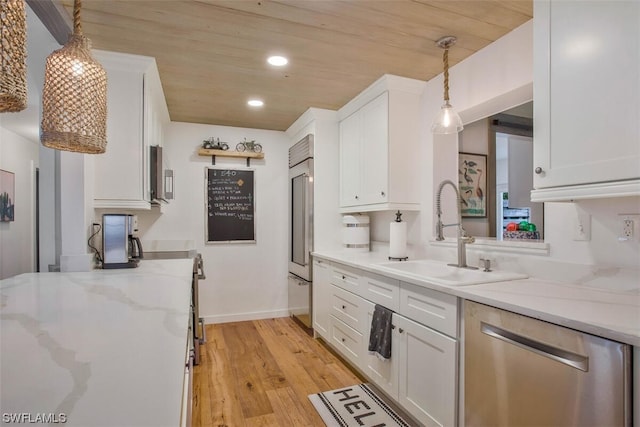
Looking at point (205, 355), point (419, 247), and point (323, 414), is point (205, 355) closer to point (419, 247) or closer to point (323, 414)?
point (323, 414)

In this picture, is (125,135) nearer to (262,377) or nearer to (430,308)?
(262,377)

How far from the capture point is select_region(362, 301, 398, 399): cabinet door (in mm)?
2037

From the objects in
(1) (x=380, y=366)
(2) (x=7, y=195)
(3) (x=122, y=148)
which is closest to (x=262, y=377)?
(1) (x=380, y=366)

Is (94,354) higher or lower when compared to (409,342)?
higher

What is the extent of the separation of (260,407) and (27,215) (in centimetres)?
322

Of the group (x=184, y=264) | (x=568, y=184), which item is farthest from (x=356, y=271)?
(x=568, y=184)

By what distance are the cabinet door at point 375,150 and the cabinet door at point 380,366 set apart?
0.94m

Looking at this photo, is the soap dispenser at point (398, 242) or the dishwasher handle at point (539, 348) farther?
the soap dispenser at point (398, 242)

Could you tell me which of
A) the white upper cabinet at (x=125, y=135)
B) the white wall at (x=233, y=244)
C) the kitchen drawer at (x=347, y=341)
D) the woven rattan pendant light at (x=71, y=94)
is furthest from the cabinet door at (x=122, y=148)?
the kitchen drawer at (x=347, y=341)

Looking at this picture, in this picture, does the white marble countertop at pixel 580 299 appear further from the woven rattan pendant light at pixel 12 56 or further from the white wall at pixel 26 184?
the white wall at pixel 26 184

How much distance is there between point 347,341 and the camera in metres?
2.68

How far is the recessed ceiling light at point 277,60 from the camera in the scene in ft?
7.46

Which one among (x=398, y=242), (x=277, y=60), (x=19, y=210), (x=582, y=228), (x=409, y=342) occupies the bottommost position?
(x=409, y=342)

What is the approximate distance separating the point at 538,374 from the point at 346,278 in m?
1.60
